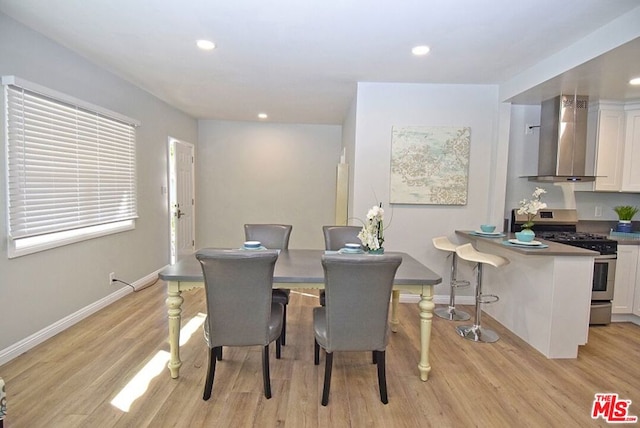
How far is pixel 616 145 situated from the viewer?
149 inches

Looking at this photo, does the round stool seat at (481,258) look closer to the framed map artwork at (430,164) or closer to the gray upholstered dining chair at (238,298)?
the framed map artwork at (430,164)

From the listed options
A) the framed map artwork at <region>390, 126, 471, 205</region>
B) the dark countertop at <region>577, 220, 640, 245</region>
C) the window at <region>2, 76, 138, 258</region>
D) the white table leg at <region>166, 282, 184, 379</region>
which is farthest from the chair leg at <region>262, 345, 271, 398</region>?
the dark countertop at <region>577, 220, 640, 245</region>

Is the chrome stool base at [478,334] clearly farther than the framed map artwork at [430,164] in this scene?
No

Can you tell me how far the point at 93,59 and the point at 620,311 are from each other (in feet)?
18.6

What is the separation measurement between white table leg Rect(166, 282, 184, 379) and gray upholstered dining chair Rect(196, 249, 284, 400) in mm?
275

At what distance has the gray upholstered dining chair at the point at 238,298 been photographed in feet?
6.44

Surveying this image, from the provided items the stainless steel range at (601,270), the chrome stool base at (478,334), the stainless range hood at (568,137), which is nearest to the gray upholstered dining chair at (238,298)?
the chrome stool base at (478,334)

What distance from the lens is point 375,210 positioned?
2.45m

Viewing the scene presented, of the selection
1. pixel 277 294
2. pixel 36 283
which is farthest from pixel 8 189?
pixel 277 294

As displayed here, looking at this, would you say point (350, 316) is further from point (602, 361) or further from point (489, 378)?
point (602, 361)

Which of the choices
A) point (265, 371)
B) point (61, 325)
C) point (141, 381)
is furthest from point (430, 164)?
point (61, 325)

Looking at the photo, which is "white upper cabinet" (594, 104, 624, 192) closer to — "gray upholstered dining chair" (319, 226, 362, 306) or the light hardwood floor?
the light hardwood floor

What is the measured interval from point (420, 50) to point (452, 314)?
2.56 metres

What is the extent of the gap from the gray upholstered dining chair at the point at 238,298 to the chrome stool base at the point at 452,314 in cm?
215
